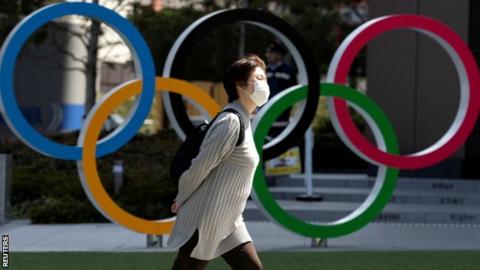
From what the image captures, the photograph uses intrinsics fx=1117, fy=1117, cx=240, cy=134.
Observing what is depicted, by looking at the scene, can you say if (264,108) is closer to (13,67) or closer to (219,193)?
(13,67)

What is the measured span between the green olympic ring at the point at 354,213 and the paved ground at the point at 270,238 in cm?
28

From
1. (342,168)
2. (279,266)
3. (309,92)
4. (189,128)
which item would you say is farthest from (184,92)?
(342,168)

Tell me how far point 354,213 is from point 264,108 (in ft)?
4.95

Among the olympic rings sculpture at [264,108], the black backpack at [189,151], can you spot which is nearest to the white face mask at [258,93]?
the black backpack at [189,151]

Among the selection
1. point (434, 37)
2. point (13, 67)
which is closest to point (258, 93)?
point (13, 67)

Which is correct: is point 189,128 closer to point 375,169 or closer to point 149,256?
point 149,256

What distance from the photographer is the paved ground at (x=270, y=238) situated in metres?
12.3

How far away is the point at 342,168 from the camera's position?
70.1ft

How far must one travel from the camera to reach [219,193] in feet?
22.1

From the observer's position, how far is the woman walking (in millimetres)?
6613

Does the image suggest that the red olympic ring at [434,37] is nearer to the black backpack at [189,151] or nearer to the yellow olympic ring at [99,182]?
the yellow olympic ring at [99,182]

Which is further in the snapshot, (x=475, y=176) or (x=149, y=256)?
(x=475, y=176)

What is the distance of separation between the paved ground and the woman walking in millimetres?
4722

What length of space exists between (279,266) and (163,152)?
9100 millimetres
